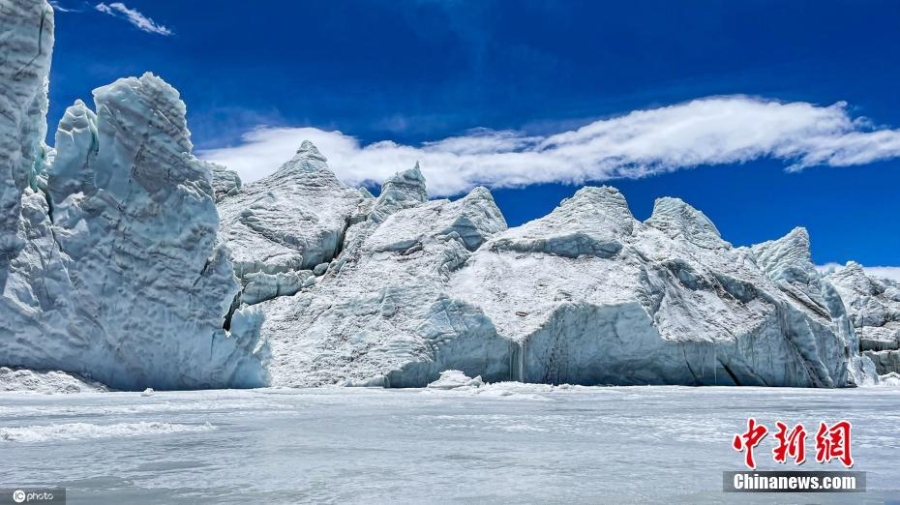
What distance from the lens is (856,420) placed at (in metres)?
15.8

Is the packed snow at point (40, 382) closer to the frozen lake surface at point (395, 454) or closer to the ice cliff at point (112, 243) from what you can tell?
the ice cliff at point (112, 243)

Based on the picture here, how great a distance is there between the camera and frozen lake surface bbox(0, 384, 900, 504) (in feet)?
22.7

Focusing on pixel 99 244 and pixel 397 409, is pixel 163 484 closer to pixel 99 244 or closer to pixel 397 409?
pixel 397 409

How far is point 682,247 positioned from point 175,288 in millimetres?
27260

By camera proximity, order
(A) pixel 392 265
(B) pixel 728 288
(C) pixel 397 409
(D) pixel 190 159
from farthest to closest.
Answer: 1. (B) pixel 728 288
2. (A) pixel 392 265
3. (D) pixel 190 159
4. (C) pixel 397 409

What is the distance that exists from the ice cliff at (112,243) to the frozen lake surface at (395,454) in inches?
230

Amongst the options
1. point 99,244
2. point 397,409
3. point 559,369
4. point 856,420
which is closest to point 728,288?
point 559,369

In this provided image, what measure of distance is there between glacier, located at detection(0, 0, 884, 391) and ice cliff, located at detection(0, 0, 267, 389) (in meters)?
0.06

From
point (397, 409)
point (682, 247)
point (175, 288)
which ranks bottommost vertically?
point (397, 409)

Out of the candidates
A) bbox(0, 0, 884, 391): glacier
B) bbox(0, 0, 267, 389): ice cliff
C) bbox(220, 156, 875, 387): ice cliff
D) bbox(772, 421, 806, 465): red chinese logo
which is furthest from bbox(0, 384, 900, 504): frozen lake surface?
bbox(220, 156, 875, 387): ice cliff

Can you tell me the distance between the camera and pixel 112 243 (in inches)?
986

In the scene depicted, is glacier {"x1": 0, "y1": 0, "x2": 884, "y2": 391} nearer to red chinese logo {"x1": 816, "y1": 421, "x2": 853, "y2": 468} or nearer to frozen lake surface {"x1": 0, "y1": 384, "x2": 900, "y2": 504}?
frozen lake surface {"x1": 0, "y1": 384, "x2": 900, "y2": 504}

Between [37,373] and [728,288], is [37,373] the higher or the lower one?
the lower one

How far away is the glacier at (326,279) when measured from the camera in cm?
2336
